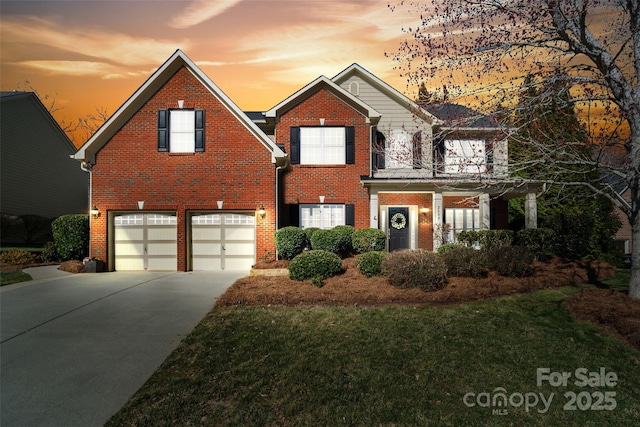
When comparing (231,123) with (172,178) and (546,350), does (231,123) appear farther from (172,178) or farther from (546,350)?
(546,350)

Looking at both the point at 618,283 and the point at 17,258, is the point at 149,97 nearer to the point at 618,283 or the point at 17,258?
the point at 17,258

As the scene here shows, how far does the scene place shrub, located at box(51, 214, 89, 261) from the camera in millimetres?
15008

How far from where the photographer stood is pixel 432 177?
1485 centimetres

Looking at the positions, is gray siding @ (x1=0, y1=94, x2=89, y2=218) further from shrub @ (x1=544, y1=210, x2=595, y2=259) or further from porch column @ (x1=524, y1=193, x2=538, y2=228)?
shrub @ (x1=544, y1=210, x2=595, y2=259)

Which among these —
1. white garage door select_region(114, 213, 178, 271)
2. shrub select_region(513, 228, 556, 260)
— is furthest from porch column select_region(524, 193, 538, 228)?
white garage door select_region(114, 213, 178, 271)

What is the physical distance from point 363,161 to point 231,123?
5579mm

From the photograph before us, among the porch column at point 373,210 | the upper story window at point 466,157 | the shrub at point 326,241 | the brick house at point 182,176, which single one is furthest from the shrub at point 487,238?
the brick house at point 182,176

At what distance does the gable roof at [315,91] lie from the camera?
14.9 meters

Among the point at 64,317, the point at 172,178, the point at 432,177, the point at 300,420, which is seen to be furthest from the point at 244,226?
the point at 300,420

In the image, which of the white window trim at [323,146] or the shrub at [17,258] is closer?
the shrub at [17,258]

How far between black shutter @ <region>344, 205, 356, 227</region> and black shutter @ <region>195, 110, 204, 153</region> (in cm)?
622

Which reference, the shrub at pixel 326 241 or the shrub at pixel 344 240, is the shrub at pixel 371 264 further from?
the shrub at pixel 344 240

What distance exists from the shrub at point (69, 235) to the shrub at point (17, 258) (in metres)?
1.26

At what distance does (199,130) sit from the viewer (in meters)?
13.6
